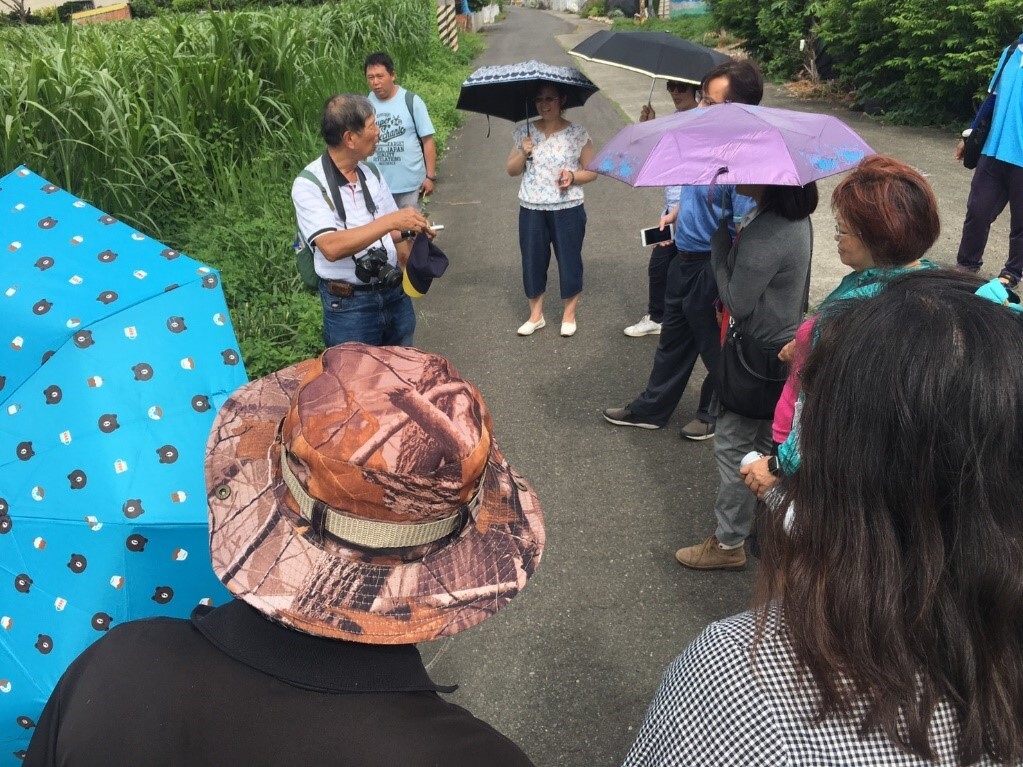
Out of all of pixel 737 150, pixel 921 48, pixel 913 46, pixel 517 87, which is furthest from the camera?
pixel 913 46

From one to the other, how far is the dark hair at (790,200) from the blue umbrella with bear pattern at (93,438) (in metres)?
1.81

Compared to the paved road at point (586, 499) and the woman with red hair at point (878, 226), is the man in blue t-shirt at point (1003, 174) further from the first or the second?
the woman with red hair at point (878, 226)

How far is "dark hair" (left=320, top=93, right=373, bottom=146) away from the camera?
3111 millimetres

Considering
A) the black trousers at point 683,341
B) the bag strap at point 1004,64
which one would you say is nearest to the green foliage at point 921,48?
the bag strap at point 1004,64

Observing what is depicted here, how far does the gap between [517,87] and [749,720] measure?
409 centimetres

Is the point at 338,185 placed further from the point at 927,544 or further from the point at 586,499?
the point at 927,544

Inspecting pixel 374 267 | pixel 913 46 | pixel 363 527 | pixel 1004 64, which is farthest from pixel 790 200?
pixel 913 46

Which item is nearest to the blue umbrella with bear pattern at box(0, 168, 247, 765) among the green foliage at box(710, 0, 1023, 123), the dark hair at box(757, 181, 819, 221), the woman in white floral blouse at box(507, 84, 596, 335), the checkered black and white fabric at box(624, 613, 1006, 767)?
the checkered black and white fabric at box(624, 613, 1006, 767)

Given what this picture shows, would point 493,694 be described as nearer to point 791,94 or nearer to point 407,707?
point 407,707

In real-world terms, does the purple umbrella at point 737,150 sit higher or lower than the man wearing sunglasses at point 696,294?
higher

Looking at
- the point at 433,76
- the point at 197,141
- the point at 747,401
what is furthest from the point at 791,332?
the point at 433,76

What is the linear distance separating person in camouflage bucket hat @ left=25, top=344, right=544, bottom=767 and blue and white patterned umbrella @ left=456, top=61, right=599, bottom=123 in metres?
3.40

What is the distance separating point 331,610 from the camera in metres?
1.05

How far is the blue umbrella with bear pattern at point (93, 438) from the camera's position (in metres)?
1.39
